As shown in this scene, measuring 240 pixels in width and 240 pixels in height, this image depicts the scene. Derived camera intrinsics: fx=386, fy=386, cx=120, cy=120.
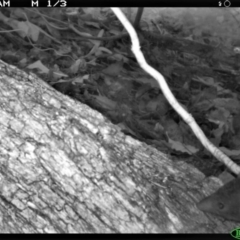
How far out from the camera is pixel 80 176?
0.99 meters

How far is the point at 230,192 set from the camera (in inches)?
37.8

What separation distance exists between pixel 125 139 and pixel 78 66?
0.83 ft

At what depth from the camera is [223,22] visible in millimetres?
1092

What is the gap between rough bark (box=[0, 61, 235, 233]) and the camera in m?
0.95

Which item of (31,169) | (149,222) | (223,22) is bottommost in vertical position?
(149,222)

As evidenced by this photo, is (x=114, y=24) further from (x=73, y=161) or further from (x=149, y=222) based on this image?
(x=149, y=222)

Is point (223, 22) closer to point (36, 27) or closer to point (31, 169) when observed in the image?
point (36, 27)

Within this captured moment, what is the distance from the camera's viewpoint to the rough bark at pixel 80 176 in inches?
37.4

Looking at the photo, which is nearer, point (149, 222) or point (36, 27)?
point (149, 222)
